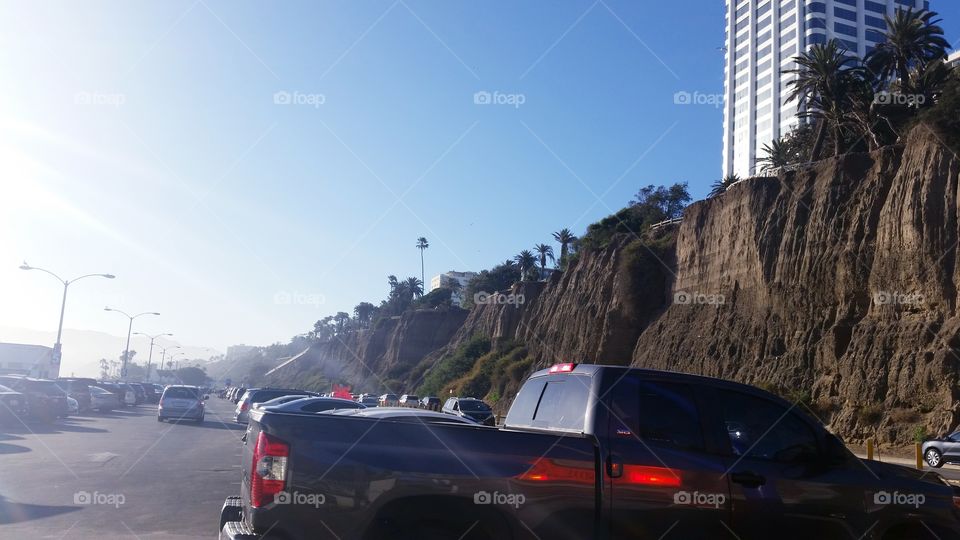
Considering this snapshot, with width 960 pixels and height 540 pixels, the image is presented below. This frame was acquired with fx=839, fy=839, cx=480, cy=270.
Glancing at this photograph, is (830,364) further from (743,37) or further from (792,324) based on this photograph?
(743,37)

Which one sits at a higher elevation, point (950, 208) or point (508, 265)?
point (508, 265)

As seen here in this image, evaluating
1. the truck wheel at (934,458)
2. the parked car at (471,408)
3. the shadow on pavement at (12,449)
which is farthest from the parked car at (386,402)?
the truck wheel at (934,458)

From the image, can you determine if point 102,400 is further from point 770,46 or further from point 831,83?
point 770,46

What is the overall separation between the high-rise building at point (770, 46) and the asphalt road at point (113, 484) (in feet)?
317

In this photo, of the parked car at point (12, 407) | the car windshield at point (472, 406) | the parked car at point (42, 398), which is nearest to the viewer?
the parked car at point (12, 407)

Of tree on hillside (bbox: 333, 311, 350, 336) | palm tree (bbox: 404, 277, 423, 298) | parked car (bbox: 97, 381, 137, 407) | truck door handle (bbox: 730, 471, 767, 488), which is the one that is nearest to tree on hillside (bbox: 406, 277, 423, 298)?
palm tree (bbox: 404, 277, 423, 298)

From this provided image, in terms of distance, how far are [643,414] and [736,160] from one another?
121129 mm

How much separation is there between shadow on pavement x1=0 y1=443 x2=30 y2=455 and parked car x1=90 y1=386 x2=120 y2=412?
2223cm

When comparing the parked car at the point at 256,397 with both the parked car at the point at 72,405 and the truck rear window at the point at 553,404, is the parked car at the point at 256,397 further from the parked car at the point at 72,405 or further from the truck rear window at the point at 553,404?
the truck rear window at the point at 553,404

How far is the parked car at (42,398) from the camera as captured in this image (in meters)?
27.8

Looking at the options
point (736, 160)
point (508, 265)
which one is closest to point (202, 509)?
point (508, 265)

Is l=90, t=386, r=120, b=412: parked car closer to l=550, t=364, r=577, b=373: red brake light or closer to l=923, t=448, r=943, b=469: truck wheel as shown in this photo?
l=923, t=448, r=943, b=469: truck wheel

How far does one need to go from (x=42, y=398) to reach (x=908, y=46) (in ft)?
153

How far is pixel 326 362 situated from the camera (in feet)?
504
